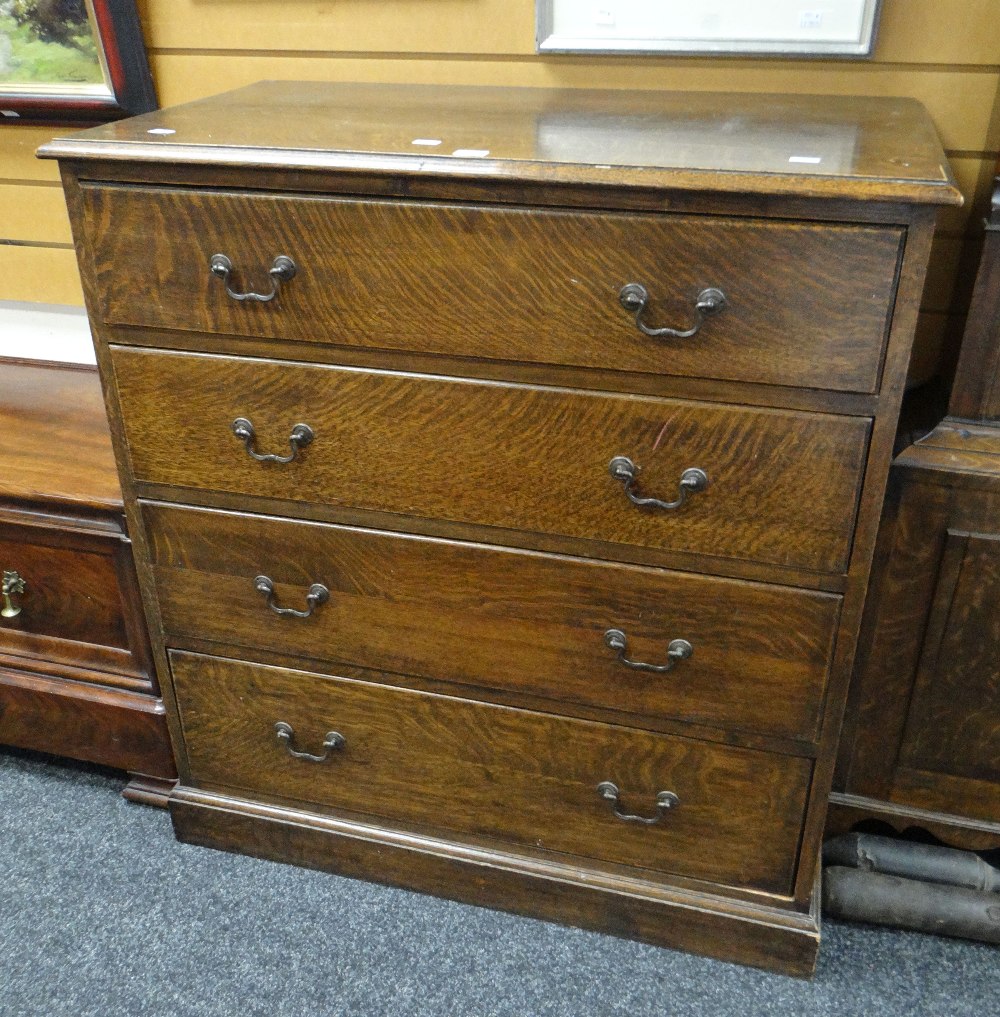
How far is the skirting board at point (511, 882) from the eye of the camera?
59.4 inches

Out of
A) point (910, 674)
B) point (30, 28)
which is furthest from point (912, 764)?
point (30, 28)

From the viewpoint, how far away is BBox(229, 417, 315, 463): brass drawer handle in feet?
4.34

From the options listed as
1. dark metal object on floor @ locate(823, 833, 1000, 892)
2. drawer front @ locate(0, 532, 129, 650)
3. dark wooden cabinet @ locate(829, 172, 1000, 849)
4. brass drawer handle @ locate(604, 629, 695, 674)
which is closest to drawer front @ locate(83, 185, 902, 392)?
dark wooden cabinet @ locate(829, 172, 1000, 849)

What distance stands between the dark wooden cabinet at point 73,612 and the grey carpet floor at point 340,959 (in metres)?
0.20

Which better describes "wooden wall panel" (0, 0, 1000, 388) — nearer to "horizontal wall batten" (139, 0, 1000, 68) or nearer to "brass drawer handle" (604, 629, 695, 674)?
"horizontal wall batten" (139, 0, 1000, 68)

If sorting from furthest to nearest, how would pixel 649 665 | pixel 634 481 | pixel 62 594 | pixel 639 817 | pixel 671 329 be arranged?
1. pixel 62 594
2. pixel 639 817
3. pixel 649 665
4. pixel 634 481
5. pixel 671 329

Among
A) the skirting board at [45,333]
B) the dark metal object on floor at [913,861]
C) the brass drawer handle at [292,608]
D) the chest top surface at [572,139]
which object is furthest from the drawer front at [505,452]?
the skirting board at [45,333]

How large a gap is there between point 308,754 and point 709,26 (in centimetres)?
126

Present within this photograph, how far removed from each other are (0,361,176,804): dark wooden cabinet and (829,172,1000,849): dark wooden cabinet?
114 cm

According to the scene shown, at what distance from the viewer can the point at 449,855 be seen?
5.27 feet

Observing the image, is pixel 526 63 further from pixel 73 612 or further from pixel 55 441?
pixel 73 612

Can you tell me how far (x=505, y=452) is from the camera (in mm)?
1264

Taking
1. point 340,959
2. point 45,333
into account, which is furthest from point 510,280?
point 45,333

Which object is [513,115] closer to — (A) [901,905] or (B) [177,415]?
(B) [177,415]
